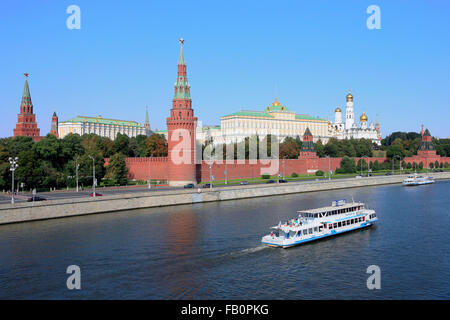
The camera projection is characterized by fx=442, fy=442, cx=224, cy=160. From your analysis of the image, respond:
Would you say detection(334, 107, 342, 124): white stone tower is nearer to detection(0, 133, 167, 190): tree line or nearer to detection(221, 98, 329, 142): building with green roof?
detection(221, 98, 329, 142): building with green roof

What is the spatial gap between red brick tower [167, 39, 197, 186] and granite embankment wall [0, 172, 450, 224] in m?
8.93

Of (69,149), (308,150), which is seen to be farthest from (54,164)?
(308,150)

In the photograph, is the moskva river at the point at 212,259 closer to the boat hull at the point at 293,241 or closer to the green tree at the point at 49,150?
the boat hull at the point at 293,241

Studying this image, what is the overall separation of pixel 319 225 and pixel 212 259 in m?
10.6

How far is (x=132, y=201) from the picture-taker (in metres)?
45.5

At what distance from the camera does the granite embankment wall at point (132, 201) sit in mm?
37469

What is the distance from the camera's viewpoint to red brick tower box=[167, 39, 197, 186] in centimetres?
6153

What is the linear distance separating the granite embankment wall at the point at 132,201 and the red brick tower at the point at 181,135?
8926mm

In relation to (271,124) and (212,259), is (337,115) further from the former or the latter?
(212,259)

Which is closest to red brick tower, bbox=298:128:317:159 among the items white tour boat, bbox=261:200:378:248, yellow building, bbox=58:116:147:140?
white tour boat, bbox=261:200:378:248

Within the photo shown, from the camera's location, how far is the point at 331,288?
21203 mm

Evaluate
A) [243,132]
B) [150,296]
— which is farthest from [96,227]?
[243,132]

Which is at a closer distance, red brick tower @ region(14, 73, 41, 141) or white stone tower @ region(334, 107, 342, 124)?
red brick tower @ region(14, 73, 41, 141)
